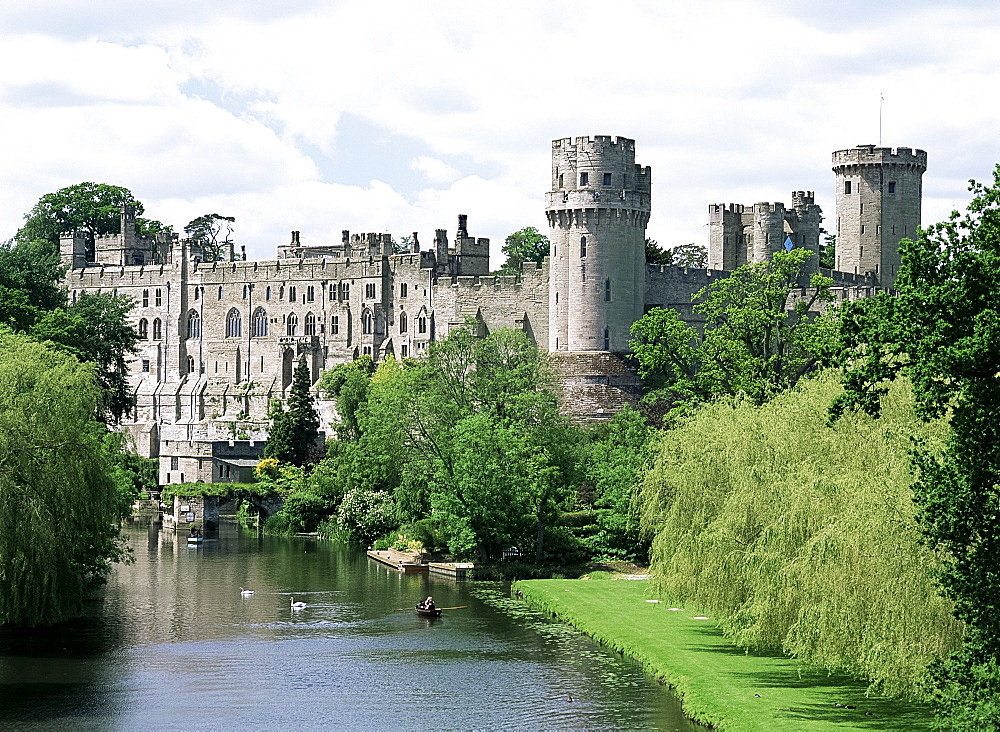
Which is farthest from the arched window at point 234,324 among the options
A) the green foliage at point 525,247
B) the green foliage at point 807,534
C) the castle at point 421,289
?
the green foliage at point 807,534

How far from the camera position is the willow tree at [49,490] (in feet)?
117

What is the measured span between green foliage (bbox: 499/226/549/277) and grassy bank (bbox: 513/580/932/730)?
239ft

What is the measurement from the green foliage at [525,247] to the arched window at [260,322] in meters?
17.3

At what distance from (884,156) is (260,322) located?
4429 cm

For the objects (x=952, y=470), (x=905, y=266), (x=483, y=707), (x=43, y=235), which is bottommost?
(x=483, y=707)

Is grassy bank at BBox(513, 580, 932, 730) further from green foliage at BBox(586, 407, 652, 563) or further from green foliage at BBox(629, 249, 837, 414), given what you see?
green foliage at BBox(629, 249, 837, 414)

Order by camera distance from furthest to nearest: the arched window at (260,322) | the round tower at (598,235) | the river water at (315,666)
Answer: the arched window at (260,322) < the round tower at (598,235) < the river water at (315,666)

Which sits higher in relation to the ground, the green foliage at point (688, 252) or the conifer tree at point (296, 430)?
the green foliage at point (688, 252)

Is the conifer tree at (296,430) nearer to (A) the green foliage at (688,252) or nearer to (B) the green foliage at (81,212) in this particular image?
(A) the green foliage at (688,252)

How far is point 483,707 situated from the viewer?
32344 mm

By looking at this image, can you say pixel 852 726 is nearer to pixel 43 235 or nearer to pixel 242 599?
pixel 242 599

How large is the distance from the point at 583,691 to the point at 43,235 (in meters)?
103

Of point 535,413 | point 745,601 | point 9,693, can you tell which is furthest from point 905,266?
point 535,413

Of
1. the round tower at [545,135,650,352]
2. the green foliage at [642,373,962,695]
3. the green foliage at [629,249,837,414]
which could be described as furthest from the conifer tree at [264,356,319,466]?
the green foliage at [642,373,962,695]
